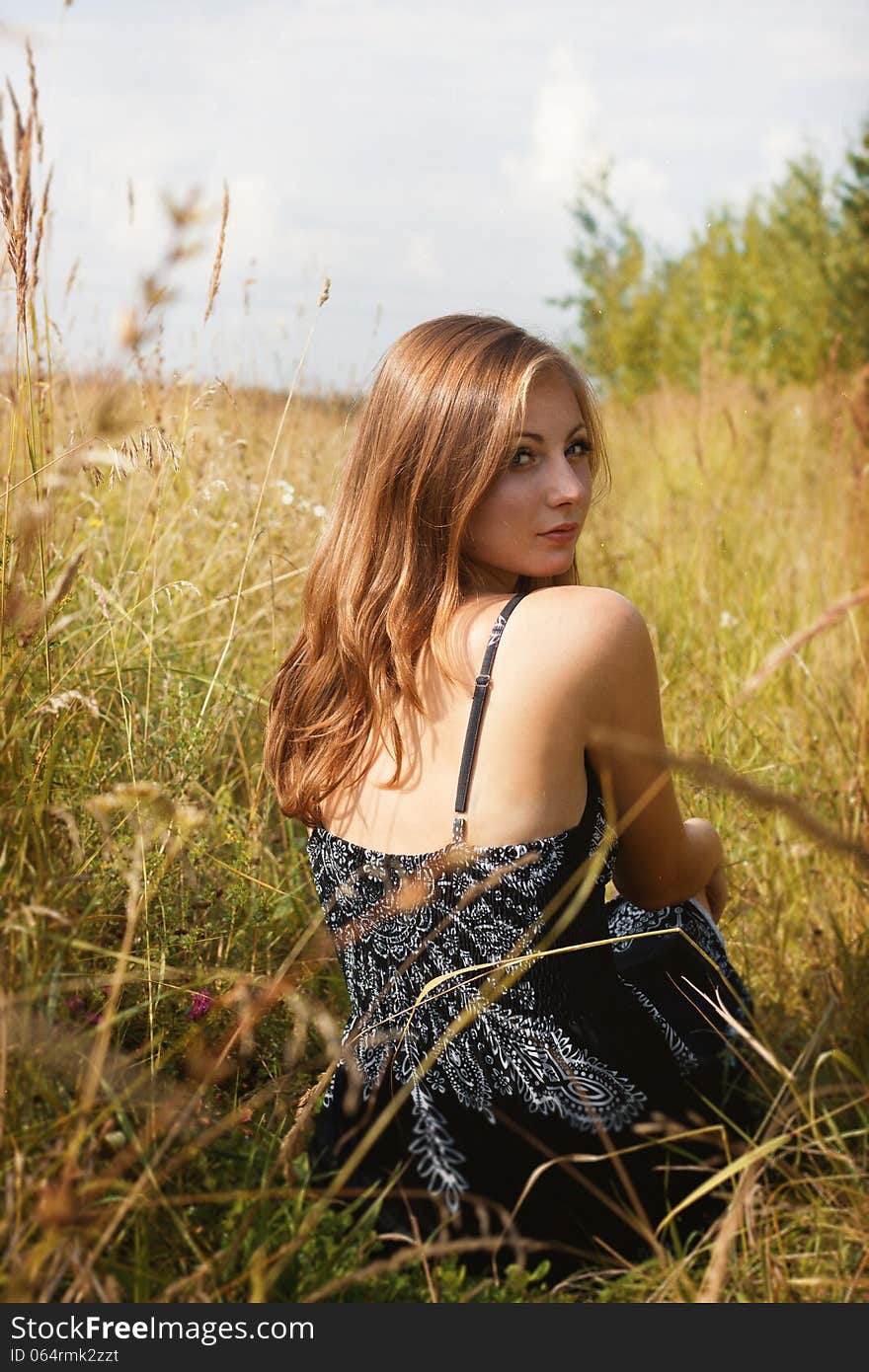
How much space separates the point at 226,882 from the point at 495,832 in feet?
2.27

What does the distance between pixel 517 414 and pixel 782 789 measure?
4.04 ft

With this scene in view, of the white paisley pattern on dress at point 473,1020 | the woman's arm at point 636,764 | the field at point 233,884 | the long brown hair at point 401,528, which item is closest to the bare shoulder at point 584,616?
the woman's arm at point 636,764

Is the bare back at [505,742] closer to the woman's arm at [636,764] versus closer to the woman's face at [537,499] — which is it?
the woman's arm at [636,764]

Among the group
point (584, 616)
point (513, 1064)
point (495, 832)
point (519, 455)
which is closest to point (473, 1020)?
point (513, 1064)

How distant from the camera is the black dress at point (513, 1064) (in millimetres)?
1496

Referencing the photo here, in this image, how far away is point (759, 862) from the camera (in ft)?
Result: 7.96

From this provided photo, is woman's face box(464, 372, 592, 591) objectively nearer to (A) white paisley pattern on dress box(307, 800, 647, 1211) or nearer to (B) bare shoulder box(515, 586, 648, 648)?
(B) bare shoulder box(515, 586, 648, 648)

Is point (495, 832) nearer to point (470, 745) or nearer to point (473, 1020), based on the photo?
point (470, 745)

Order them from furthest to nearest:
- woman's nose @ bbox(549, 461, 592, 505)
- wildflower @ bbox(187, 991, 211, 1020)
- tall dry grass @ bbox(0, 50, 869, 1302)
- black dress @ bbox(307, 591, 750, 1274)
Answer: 1. woman's nose @ bbox(549, 461, 592, 505)
2. wildflower @ bbox(187, 991, 211, 1020)
3. black dress @ bbox(307, 591, 750, 1274)
4. tall dry grass @ bbox(0, 50, 869, 1302)

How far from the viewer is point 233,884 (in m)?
2.03

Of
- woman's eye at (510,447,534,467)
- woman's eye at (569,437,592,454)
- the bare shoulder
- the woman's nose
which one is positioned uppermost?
woman's eye at (569,437,592,454)

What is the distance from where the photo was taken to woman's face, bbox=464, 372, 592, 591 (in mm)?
1731

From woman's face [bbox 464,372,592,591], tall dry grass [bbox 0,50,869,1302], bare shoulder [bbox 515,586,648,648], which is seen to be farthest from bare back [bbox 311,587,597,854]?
tall dry grass [bbox 0,50,869,1302]

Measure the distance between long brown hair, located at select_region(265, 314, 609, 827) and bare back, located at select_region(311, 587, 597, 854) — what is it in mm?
34
